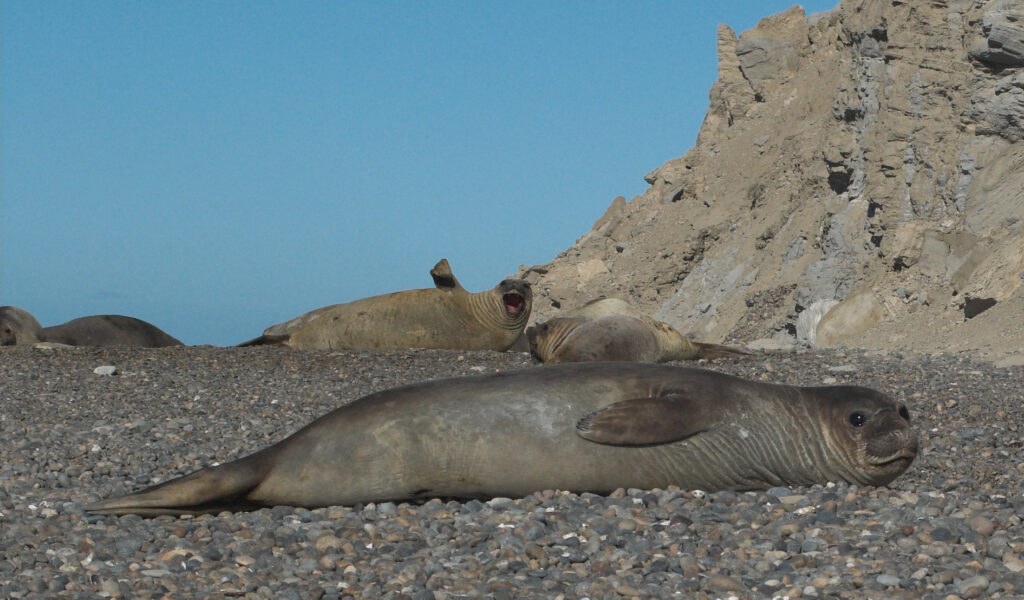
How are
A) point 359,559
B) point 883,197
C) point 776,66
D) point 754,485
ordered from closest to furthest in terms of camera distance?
point 359,559
point 754,485
point 883,197
point 776,66

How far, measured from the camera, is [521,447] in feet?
18.6

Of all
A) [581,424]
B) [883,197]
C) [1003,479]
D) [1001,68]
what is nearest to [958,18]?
[1001,68]

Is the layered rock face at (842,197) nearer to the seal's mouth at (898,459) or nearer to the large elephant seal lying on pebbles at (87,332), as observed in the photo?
the seal's mouth at (898,459)

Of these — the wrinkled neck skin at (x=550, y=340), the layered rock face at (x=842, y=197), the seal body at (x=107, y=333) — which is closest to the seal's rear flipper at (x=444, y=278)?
the wrinkled neck skin at (x=550, y=340)

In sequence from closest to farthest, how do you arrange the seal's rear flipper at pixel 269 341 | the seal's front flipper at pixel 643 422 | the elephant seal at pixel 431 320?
the seal's front flipper at pixel 643 422, the elephant seal at pixel 431 320, the seal's rear flipper at pixel 269 341

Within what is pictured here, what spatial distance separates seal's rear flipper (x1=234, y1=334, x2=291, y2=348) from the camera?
15.7 meters

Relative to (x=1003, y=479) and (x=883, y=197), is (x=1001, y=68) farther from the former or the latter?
(x=1003, y=479)

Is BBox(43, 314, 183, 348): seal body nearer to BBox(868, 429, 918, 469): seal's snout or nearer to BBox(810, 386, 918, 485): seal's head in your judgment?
BBox(810, 386, 918, 485): seal's head

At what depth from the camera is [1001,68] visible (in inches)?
709

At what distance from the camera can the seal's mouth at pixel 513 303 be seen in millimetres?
15125

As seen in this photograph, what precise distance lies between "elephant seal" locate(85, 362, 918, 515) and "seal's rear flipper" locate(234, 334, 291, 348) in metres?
10.1

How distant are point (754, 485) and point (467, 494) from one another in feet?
4.92

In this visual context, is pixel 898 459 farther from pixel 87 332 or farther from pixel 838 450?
pixel 87 332

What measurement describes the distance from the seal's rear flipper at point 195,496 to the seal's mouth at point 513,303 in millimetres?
9608
